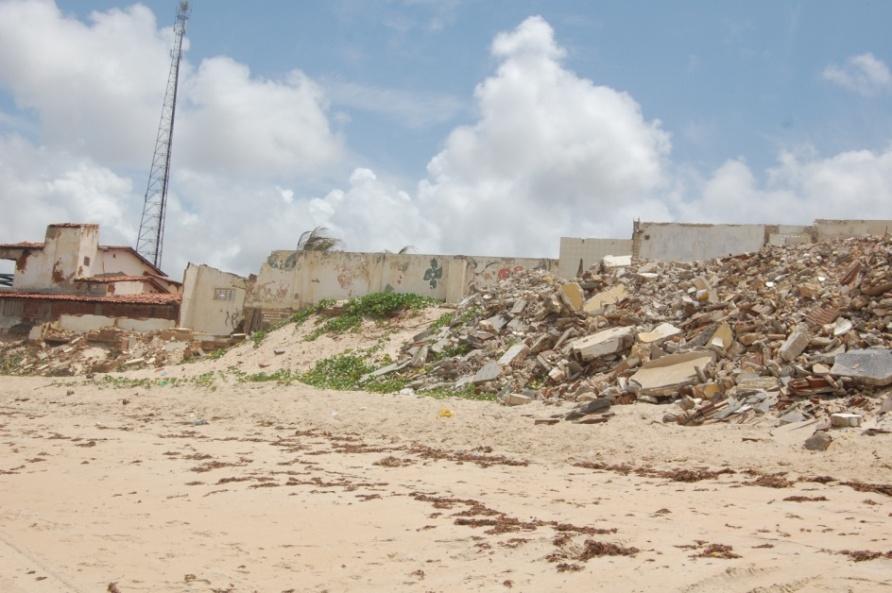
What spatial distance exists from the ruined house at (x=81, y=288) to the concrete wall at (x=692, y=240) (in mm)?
14610

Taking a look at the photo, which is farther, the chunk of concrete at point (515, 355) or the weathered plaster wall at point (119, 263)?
the weathered plaster wall at point (119, 263)

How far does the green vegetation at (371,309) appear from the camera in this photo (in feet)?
71.6

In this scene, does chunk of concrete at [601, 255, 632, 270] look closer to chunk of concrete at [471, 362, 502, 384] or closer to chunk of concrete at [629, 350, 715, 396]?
chunk of concrete at [471, 362, 502, 384]

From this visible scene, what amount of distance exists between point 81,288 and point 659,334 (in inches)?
842

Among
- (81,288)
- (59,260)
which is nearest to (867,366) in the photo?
(81,288)

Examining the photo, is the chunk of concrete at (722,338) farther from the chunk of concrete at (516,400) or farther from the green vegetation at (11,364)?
the green vegetation at (11,364)

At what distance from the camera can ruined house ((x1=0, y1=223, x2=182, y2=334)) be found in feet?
84.1

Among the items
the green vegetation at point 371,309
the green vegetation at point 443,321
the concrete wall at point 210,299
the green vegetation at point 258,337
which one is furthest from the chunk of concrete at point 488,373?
the concrete wall at point 210,299

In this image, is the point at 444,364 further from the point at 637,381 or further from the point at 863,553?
the point at 863,553

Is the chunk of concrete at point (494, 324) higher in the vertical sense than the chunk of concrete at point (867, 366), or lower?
higher

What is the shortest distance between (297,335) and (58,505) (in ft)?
50.8

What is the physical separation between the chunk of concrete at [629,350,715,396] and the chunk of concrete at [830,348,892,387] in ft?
5.96

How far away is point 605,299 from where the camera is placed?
614 inches

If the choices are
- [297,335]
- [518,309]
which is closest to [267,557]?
[518,309]
